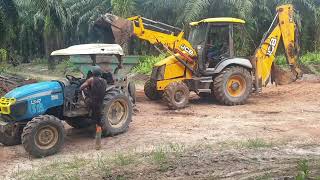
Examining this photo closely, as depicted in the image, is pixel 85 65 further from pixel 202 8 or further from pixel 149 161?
pixel 202 8

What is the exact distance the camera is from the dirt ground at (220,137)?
26.0ft

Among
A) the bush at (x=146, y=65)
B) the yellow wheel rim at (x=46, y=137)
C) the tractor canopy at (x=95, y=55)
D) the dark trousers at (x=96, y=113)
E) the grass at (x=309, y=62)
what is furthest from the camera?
the bush at (x=146, y=65)

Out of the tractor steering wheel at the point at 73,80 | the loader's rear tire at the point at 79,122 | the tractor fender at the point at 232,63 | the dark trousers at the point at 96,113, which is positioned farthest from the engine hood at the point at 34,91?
the tractor fender at the point at 232,63

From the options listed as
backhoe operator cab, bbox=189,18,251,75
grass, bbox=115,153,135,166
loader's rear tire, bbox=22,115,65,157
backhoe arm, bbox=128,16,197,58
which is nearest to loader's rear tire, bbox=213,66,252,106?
backhoe operator cab, bbox=189,18,251,75

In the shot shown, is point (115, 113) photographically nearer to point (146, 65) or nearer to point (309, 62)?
point (146, 65)

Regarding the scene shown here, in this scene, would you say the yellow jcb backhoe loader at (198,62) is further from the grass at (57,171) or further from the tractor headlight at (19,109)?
the grass at (57,171)

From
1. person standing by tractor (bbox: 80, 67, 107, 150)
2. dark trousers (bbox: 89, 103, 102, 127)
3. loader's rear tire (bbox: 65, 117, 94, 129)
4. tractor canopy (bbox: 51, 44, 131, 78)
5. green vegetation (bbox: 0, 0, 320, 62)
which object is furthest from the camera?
green vegetation (bbox: 0, 0, 320, 62)

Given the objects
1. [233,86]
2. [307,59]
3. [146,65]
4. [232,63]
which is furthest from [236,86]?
[307,59]

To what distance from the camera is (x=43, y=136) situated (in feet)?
29.3

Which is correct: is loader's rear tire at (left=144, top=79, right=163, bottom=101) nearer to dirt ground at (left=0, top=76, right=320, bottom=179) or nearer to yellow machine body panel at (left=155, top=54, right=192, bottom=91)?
dirt ground at (left=0, top=76, right=320, bottom=179)

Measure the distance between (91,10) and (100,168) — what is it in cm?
2410

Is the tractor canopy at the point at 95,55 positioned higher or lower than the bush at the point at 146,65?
higher

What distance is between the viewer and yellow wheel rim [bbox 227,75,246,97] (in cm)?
1412

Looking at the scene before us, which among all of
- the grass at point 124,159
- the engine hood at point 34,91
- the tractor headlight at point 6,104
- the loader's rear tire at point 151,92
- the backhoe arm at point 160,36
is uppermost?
the backhoe arm at point 160,36
